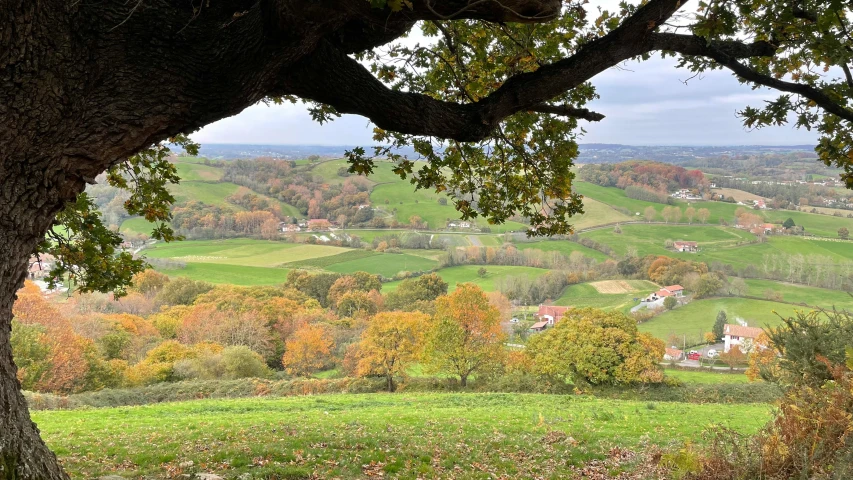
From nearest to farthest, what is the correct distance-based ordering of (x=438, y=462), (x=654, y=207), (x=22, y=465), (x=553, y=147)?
(x=22, y=465) → (x=553, y=147) → (x=438, y=462) → (x=654, y=207)

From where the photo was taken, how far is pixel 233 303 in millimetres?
47781

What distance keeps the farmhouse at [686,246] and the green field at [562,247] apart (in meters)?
16.7

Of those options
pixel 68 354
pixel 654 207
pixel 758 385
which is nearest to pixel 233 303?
pixel 68 354

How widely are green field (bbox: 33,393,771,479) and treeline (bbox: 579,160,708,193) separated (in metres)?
108

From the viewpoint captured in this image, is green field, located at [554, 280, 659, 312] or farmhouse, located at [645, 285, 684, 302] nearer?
green field, located at [554, 280, 659, 312]

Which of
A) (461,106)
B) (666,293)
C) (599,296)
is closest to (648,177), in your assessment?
(666,293)

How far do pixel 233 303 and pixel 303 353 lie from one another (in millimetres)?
14533

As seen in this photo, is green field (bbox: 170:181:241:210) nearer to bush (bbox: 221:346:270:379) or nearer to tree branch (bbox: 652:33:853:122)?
bush (bbox: 221:346:270:379)

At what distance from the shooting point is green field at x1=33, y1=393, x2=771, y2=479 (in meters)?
7.03

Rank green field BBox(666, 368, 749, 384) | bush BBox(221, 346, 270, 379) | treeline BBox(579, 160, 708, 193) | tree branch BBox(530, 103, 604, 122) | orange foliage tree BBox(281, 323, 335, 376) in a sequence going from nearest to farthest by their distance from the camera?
tree branch BBox(530, 103, 604, 122) < bush BBox(221, 346, 270, 379) < orange foliage tree BBox(281, 323, 335, 376) < green field BBox(666, 368, 749, 384) < treeline BBox(579, 160, 708, 193)

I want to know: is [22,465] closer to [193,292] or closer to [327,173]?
[193,292]

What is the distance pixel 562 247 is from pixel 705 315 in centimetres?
3142

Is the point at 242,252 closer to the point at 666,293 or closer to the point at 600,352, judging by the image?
the point at 666,293

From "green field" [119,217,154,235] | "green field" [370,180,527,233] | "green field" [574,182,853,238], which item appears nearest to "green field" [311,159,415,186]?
"green field" [370,180,527,233]
